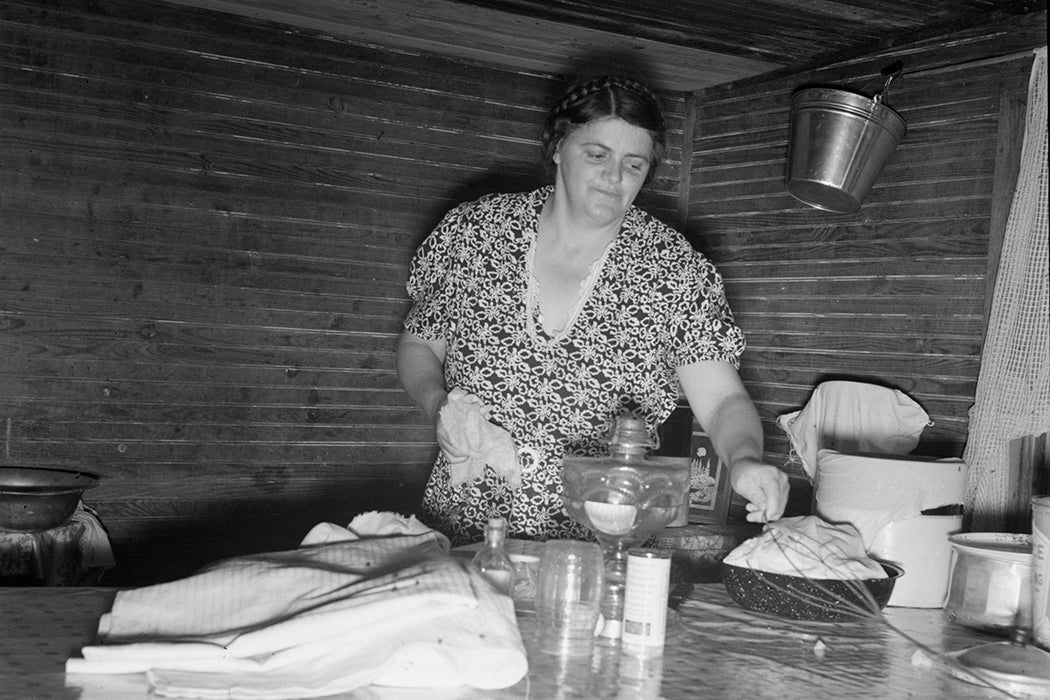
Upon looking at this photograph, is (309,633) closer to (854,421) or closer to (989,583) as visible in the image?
(989,583)

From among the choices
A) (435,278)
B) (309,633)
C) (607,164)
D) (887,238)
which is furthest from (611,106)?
(887,238)

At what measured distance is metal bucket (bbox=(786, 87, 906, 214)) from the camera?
362cm

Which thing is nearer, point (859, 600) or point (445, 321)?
point (859, 600)

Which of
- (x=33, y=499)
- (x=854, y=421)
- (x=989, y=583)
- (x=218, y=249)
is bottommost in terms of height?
(x=33, y=499)

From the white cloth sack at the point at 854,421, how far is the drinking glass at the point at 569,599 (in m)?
2.23

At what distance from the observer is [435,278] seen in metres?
3.03

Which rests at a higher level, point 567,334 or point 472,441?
point 567,334

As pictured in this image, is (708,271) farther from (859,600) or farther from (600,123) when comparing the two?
(859,600)

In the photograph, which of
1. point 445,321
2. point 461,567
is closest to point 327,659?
point 461,567

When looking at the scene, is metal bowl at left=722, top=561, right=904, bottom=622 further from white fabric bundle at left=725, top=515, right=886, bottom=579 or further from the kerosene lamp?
the kerosene lamp

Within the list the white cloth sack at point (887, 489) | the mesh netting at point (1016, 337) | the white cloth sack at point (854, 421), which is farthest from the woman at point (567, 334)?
the white cloth sack at point (854, 421)

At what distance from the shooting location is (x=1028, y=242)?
345cm

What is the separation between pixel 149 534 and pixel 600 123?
9.07 ft

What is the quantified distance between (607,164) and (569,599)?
1.19 m
